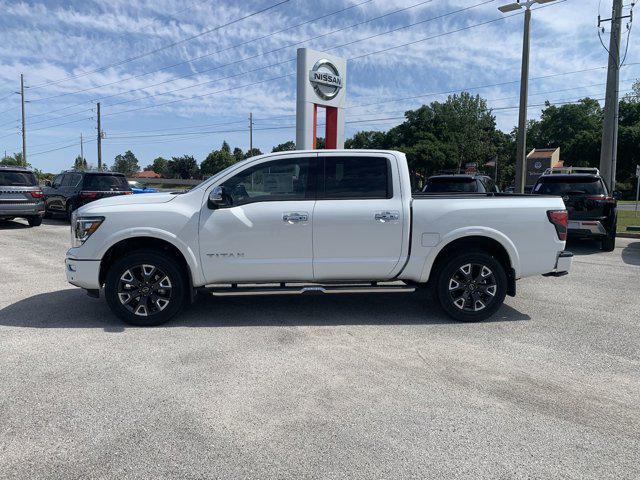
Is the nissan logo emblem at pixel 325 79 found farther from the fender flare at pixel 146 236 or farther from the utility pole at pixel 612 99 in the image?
the fender flare at pixel 146 236

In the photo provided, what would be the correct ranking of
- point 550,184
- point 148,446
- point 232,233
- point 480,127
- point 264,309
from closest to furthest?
point 148,446
point 232,233
point 264,309
point 550,184
point 480,127

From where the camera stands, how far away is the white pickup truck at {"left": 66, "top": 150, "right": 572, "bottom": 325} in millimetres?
5496

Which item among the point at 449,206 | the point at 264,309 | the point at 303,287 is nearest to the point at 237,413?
the point at 303,287

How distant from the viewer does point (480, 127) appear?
67312 millimetres

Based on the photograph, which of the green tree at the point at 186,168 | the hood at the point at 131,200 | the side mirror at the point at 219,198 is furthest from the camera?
the green tree at the point at 186,168

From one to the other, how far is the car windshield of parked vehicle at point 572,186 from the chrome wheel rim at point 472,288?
6607 mm

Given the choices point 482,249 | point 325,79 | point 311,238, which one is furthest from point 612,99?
point 311,238

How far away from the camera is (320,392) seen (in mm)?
3906

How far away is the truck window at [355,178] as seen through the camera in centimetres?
571

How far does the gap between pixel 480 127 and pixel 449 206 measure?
217ft

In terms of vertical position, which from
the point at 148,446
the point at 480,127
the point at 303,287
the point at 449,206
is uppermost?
the point at 480,127

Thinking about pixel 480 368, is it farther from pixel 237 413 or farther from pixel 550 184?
pixel 550 184

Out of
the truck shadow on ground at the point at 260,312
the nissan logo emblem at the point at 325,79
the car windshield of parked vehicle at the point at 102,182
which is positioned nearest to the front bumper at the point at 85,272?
the truck shadow on ground at the point at 260,312

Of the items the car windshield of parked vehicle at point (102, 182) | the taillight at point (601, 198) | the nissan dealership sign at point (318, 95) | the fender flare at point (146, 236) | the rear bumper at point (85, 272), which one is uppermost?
the nissan dealership sign at point (318, 95)
